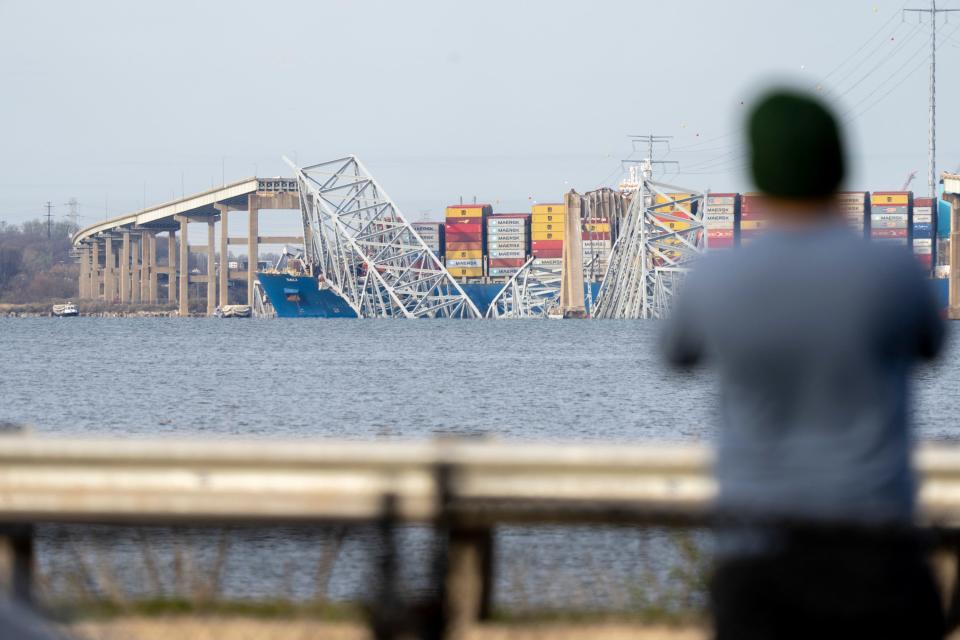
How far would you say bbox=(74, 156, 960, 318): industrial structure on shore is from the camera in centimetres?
11456

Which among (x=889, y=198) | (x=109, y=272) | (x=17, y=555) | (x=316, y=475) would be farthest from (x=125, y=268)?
(x=17, y=555)

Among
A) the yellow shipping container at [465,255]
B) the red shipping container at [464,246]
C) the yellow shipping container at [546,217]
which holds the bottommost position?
the yellow shipping container at [465,255]

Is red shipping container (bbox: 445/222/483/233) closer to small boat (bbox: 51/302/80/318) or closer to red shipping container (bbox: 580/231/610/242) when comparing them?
red shipping container (bbox: 580/231/610/242)

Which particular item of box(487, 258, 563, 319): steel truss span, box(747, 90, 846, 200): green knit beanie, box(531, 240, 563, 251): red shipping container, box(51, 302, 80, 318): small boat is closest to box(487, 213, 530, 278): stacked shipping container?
box(531, 240, 563, 251): red shipping container

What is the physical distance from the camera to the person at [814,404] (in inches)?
96.8

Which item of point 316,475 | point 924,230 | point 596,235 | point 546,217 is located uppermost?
point 546,217

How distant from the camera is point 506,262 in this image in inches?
5709

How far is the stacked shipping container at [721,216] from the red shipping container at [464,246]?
93.6 feet

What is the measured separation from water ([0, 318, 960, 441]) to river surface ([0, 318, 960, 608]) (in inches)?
3.6

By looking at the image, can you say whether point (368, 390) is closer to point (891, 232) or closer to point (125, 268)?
point (891, 232)

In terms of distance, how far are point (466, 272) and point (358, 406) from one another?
111879 mm

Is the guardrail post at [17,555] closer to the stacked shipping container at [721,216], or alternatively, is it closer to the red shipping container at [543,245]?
the stacked shipping container at [721,216]

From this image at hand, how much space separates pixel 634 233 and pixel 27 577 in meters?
108

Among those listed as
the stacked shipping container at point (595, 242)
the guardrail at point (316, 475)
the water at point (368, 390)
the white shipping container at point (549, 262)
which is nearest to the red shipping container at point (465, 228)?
the white shipping container at point (549, 262)
